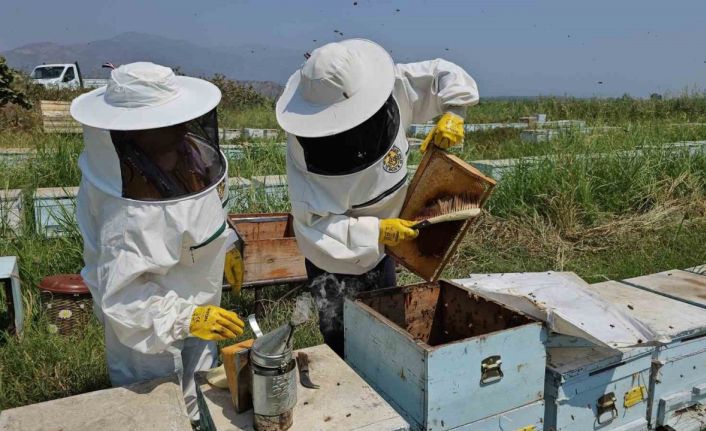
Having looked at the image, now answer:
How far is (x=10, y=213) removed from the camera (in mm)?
4109

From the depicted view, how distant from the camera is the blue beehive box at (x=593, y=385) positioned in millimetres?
2000

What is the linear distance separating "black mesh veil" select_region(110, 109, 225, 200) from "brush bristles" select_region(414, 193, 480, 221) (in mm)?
821

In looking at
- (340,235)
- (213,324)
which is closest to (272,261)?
(340,235)

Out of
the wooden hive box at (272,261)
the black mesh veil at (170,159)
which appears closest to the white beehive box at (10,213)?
the wooden hive box at (272,261)

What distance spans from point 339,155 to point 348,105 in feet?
0.63

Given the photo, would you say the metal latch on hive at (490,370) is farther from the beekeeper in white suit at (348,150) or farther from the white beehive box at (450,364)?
the beekeeper in white suit at (348,150)

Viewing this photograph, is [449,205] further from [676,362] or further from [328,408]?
[676,362]

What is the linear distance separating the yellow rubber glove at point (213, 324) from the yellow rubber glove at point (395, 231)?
26.8 inches

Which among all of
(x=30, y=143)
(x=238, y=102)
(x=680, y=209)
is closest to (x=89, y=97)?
(x=30, y=143)

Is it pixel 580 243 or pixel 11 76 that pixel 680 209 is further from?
pixel 11 76

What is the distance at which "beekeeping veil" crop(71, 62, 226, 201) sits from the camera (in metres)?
1.74

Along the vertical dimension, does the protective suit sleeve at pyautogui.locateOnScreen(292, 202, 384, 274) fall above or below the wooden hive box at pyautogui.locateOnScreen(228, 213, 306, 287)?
above

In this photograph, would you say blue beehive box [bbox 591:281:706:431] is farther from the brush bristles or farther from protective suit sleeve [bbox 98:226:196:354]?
protective suit sleeve [bbox 98:226:196:354]

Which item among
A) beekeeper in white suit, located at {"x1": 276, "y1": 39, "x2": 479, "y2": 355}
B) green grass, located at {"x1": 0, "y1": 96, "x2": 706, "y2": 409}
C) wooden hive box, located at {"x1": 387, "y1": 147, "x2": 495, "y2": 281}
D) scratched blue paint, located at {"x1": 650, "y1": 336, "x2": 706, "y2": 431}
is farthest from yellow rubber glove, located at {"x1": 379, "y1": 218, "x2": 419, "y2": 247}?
green grass, located at {"x1": 0, "y1": 96, "x2": 706, "y2": 409}
